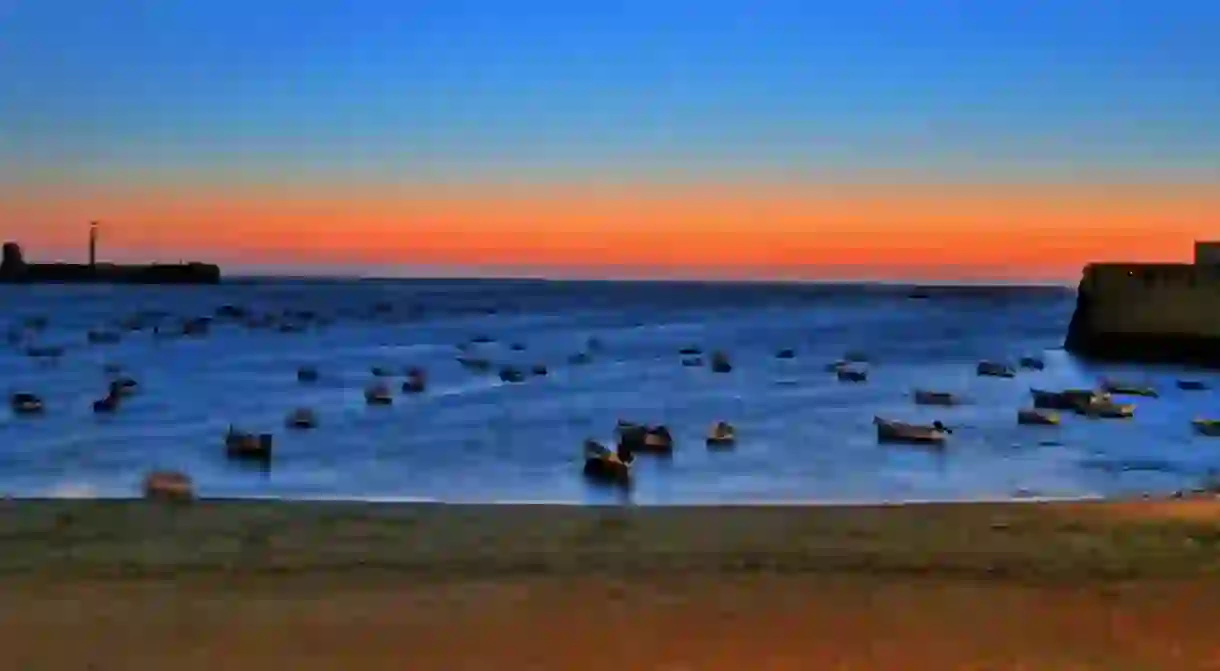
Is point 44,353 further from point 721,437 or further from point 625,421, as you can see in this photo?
point 721,437

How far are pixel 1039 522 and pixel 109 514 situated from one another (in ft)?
29.5

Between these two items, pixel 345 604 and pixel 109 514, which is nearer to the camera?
pixel 345 604

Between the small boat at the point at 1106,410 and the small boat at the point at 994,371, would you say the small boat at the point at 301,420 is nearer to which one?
the small boat at the point at 1106,410

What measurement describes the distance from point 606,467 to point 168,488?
677 centimetres

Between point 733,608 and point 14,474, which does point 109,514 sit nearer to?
point 733,608

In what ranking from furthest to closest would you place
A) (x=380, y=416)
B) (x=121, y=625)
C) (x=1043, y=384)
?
(x=1043, y=384)
(x=380, y=416)
(x=121, y=625)

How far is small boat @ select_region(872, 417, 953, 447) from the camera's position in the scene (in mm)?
26156

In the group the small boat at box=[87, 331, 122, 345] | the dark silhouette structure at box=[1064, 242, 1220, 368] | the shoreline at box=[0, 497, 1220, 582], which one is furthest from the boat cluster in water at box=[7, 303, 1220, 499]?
the dark silhouette structure at box=[1064, 242, 1220, 368]

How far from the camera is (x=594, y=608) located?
9.05m

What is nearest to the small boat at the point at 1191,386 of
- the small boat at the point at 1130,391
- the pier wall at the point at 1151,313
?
the small boat at the point at 1130,391

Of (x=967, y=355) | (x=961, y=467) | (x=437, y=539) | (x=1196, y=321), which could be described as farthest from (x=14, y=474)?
(x=967, y=355)

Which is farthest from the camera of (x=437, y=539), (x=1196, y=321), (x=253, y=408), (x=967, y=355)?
(x=967, y=355)

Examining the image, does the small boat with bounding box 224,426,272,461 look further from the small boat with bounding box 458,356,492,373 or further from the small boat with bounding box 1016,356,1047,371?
the small boat with bounding box 1016,356,1047,371

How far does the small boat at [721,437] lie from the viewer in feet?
84.9
